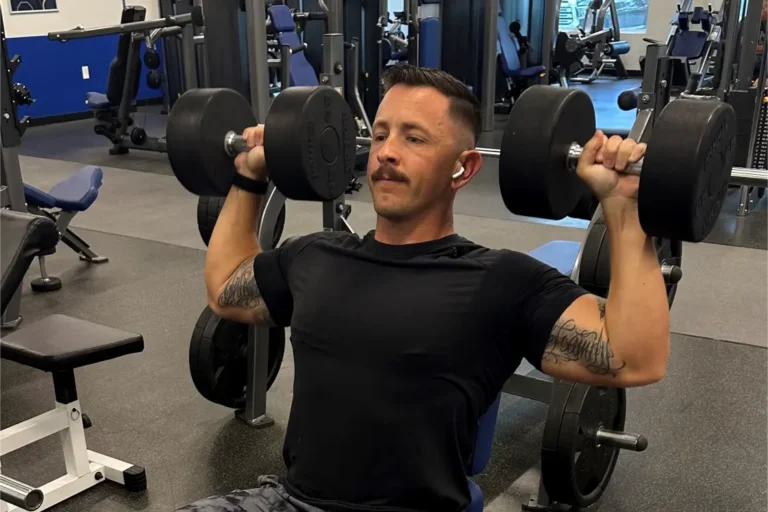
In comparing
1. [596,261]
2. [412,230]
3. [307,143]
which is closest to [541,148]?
[412,230]

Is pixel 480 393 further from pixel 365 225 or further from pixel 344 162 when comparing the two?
pixel 365 225

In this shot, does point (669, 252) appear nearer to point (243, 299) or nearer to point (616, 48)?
point (243, 299)

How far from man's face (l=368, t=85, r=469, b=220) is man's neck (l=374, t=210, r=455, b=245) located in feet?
0.07

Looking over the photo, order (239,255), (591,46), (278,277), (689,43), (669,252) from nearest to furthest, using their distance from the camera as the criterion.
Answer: (278,277), (239,255), (669,252), (689,43), (591,46)

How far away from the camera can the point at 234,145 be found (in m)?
1.56

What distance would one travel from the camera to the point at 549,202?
128 centimetres

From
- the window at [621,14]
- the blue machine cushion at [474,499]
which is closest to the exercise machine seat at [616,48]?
the window at [621,14]

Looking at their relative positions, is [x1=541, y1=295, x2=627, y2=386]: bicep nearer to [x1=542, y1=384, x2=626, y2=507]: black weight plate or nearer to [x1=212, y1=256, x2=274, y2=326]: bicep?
[x1=212, y1=256, x2=274, y2=326]: bicep

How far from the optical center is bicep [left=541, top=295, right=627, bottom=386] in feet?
3.68

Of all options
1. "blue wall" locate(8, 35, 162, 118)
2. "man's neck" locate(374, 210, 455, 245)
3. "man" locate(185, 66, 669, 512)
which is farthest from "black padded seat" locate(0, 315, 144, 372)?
"blue wall" locate(8, 35, 162, 118)

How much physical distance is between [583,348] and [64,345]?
51.9 inches

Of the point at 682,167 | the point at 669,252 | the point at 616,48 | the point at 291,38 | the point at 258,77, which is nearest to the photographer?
the point at 682,167

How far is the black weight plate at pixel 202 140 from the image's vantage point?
152 cm

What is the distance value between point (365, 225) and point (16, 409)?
7.55 feet
